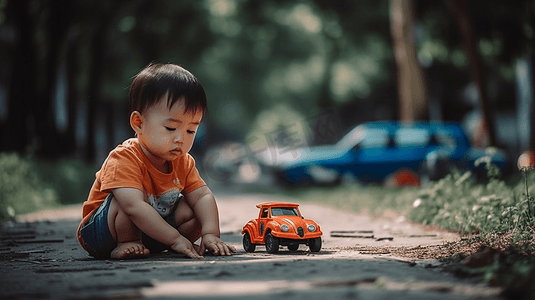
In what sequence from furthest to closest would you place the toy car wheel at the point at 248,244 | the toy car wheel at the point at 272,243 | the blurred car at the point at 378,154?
1. the blurred car at the point at 378,154
2. the toy car wheel at the point at 248,244
3. the toy car wheel at the point at 272,243

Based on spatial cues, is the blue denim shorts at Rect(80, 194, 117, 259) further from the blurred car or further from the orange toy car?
the blurred car

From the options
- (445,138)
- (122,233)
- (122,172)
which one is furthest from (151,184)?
(445,138)

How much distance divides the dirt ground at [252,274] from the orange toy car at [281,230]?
0.28 feet

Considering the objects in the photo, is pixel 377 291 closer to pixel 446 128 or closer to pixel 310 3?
pixel 446 128

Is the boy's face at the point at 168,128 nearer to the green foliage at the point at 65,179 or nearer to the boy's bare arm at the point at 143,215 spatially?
the boy's bare arm at the point at 143,215

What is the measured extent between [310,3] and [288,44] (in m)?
7.04

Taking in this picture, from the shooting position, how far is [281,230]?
14.0ft

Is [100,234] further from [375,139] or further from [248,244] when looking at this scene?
[375,139]

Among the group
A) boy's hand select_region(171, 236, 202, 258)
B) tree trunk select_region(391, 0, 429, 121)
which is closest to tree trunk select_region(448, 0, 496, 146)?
tree trunk select_region(391, 0, 429, 121)

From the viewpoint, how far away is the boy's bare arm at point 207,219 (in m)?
4.26

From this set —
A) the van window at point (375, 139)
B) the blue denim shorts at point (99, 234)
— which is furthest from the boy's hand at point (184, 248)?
the van window at point (375, 139)

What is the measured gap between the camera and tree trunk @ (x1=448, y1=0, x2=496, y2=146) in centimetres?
1483

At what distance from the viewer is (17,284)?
10.3ft

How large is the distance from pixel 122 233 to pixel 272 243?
1.04m
